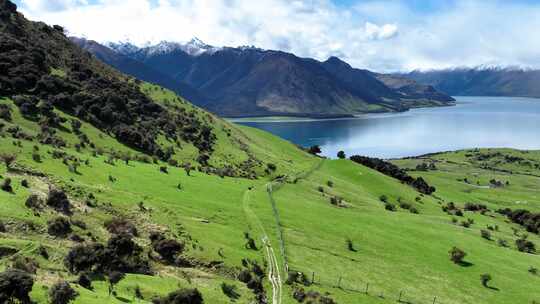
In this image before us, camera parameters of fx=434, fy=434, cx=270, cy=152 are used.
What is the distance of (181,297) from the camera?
3506 centimetres

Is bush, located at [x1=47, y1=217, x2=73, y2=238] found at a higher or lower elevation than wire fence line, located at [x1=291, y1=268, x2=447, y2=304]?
higher

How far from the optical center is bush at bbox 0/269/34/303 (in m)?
27.5

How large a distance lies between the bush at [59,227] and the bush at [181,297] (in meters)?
12.6

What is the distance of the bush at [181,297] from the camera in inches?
1378

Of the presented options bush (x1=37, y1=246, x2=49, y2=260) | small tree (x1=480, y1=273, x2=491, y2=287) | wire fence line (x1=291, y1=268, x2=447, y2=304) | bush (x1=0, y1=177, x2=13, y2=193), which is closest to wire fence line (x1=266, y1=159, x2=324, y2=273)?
wire fence line (x1=291, y1=268, x2=447, y2=304)

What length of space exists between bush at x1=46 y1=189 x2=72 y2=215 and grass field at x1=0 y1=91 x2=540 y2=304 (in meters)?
1.20

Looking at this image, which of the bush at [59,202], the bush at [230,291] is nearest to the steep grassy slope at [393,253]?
the bush at [230,291]

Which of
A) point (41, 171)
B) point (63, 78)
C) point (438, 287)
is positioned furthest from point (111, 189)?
point (63, 78)

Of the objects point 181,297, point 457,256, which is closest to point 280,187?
point 457,256

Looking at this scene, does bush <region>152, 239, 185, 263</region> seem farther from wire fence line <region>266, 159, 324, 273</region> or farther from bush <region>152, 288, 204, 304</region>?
wire fence line <region>266, 159, 324, 273</region>

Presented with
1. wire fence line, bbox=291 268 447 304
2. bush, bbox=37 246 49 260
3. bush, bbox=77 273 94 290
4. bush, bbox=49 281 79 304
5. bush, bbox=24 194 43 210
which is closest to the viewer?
bush, bbox=49 281 79 304

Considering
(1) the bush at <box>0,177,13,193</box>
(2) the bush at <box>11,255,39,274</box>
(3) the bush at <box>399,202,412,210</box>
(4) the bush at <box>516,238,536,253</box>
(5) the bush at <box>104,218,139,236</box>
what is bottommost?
(4) the bush at <box>516,238,536,253</box>

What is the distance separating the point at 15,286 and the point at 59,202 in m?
19.1

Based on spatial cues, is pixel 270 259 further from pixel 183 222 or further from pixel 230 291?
pixel 183 222
